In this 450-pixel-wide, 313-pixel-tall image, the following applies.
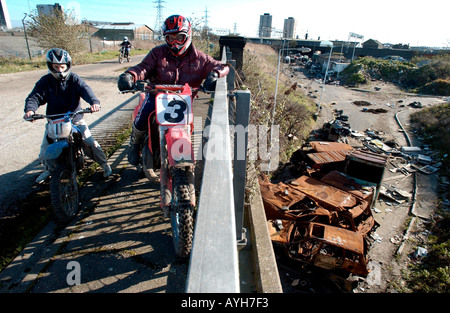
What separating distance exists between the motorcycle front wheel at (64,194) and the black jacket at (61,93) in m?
0.97

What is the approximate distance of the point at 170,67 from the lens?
3707 millimetres

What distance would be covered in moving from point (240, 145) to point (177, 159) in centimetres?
67

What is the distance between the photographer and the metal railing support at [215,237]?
0.75 m

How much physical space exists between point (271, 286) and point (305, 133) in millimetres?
12347

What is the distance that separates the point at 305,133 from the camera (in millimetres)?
14328

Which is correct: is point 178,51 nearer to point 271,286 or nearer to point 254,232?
point 254,232

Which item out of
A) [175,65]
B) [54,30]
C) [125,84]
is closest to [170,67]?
[175,65]

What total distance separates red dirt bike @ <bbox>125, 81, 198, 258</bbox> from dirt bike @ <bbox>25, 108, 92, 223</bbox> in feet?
3.95

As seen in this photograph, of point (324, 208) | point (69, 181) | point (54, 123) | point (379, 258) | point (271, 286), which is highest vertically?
point (54, 123)

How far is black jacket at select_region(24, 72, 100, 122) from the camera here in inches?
151

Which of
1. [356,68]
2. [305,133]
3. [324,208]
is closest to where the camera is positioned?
[324,208]

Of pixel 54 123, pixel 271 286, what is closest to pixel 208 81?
pixel 54 123

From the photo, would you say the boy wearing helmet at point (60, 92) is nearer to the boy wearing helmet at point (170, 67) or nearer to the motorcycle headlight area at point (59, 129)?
the motorcycle headlight area at point (59, 129)

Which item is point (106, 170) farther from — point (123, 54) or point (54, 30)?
point (54, 30)
